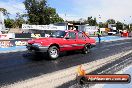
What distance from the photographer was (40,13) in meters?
95.5

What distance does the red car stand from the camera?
1297 centimetres

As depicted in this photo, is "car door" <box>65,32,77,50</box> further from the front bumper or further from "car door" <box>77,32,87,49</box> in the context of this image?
the front bumper

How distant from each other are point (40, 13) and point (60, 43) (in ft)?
272

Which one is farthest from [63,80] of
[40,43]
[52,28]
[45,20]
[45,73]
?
[45,20]

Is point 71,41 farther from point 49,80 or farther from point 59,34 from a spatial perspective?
point 49,80

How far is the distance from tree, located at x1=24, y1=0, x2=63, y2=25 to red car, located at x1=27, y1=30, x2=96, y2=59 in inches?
3086

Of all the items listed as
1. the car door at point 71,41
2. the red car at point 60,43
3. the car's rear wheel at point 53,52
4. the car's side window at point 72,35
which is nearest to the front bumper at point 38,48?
the red car at point 60,43

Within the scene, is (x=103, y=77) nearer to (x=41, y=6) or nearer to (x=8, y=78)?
(x=8, y=78)

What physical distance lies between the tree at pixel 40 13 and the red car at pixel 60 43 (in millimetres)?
78378

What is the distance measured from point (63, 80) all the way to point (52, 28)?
4650 cm

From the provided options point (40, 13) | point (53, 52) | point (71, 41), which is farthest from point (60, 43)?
point (40, 13)

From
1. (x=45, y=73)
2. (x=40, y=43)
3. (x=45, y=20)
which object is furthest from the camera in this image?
(x=45, y=20)

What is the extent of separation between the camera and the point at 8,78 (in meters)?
8.52

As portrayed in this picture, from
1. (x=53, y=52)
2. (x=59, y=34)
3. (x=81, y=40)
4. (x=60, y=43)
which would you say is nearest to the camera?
(x=53, y=52)
